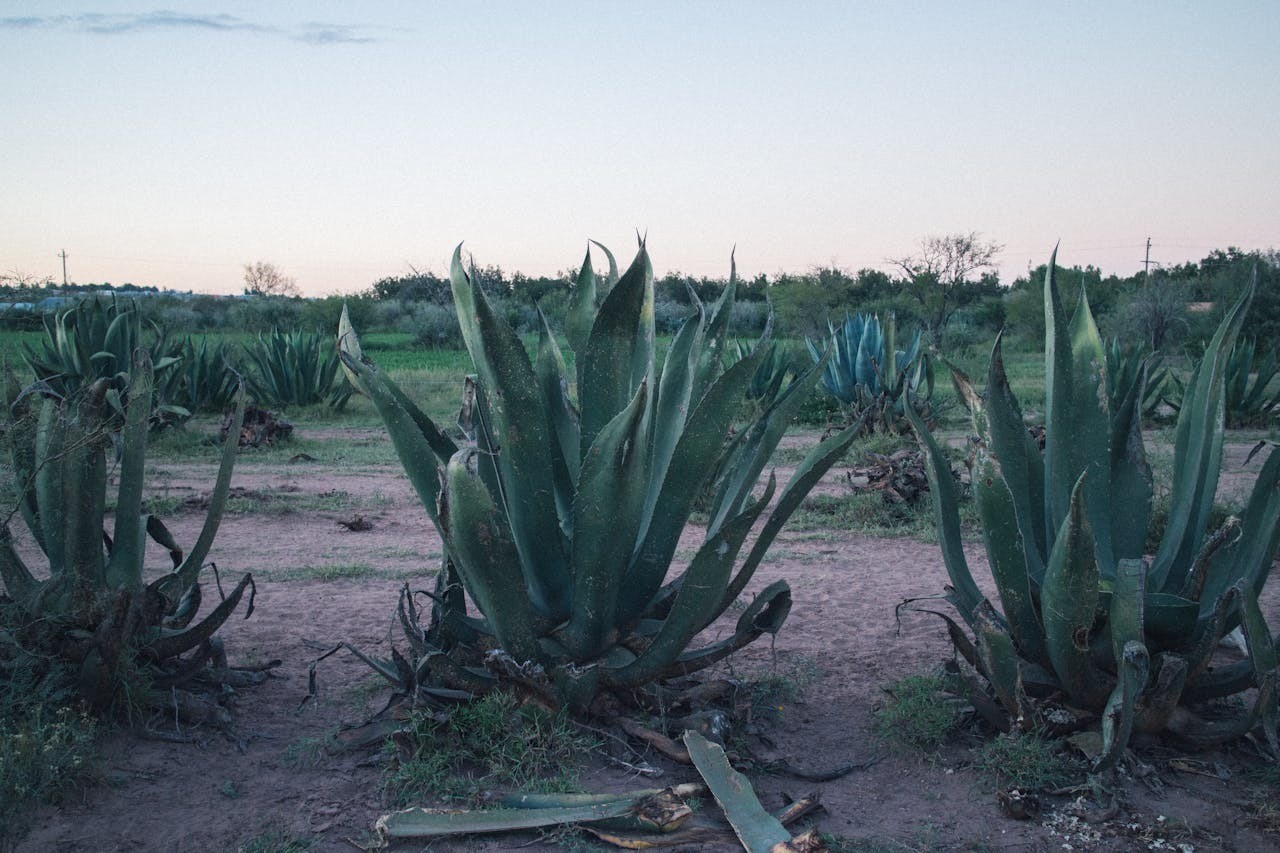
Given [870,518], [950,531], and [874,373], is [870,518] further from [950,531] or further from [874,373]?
[874,373]

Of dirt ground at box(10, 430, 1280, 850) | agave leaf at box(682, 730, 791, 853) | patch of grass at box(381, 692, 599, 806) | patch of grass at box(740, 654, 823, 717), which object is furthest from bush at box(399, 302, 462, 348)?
agave leaf at box(682, 730, 791, 853)

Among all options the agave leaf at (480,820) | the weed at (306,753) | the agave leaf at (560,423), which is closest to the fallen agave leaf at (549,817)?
the agave leaf at (480,820)

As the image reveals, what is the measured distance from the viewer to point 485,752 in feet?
8.73

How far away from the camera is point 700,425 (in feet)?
8.84

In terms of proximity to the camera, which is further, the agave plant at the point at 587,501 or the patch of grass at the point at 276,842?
the agave plant at the point at 587,501

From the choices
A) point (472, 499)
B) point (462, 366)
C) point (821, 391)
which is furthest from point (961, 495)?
point (462, 366)

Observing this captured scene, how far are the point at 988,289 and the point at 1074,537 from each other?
4987cm

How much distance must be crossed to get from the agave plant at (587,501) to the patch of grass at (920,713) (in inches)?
19.4

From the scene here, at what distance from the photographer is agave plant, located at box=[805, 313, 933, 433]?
1027 cm

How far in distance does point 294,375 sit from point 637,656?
12.7 meters

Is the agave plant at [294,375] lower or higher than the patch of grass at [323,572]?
higher

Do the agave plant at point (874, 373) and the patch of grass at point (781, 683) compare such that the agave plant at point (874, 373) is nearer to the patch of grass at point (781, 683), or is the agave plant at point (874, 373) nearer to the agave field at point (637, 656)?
the patch of grass at point (781, 683)

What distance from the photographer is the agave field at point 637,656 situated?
2414 mm

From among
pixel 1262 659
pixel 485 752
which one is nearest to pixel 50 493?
pixel 485 752
